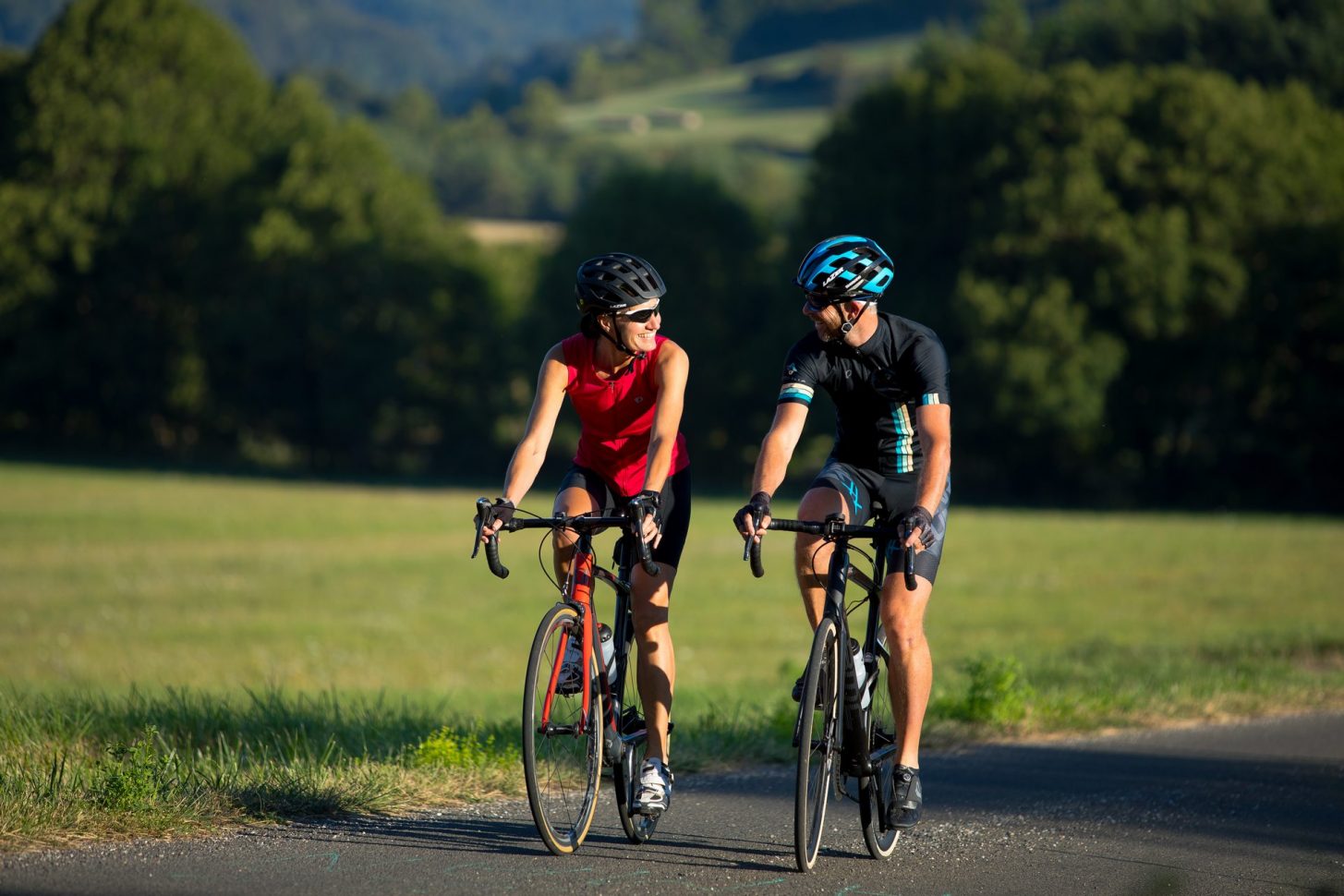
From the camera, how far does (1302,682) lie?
35.8ft

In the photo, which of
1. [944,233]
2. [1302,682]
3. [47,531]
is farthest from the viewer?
[944,233]

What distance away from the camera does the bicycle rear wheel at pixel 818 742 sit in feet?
18.1

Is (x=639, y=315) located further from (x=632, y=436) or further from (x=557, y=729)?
(x=557, y=729)

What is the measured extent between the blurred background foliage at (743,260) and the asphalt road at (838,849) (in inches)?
1483

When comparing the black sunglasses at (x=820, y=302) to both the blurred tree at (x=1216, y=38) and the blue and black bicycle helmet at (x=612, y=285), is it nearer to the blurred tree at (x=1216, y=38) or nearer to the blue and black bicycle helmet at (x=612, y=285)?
the blue and black bicycle helmet at (x=612, y=285)

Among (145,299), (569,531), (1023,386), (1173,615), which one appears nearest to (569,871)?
(569,531)

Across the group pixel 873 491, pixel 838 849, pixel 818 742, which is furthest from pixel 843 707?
pixel 873 491

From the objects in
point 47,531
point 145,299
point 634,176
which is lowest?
→ point 47,531

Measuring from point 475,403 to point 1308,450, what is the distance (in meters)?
28.7

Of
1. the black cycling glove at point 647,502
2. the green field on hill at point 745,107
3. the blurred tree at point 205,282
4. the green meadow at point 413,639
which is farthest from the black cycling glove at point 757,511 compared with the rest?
the green field on hill at point 745,107

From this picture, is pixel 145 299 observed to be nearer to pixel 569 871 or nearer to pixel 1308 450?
pixel 1308 450

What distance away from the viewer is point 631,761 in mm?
6129

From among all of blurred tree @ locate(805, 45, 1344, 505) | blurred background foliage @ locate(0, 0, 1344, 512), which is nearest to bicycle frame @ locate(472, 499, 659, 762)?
blurred tree @ locate(805, 45, 1344, 505)

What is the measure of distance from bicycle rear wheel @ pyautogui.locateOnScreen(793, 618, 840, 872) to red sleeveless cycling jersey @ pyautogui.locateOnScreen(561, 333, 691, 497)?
1063 millimetres
